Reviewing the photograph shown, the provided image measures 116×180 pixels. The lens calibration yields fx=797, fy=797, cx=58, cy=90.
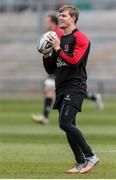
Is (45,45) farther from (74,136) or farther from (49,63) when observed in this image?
(74,136)

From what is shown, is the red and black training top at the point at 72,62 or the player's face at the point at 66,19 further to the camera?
the player's face at the point at 66,19

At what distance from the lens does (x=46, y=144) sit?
13.5 metres

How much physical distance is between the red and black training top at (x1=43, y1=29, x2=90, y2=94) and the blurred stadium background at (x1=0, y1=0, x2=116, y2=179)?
3.61 ft

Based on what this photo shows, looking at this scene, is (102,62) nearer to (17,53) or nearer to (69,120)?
(17,53)

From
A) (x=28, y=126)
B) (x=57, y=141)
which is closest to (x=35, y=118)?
Answer: (x=28, y=126)

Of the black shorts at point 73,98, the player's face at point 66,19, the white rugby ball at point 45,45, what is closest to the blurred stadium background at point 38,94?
the black shorts at point 73,98

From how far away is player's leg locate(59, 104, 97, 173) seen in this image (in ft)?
32.2

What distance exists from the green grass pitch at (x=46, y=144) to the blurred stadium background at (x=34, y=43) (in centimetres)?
689

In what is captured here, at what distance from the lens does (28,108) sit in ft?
74.7

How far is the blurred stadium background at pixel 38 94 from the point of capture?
1100 cm

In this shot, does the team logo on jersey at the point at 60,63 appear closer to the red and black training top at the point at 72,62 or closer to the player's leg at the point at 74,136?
the red and black training top at the point at 72,62

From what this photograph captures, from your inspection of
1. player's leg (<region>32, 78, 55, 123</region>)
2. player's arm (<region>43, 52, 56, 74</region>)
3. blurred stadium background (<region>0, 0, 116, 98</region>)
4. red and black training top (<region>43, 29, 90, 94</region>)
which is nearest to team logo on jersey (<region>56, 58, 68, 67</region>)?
red and black training top (<region>43, 29, 90, 94</region>)

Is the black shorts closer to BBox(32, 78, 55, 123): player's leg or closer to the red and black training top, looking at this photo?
the red and black training top

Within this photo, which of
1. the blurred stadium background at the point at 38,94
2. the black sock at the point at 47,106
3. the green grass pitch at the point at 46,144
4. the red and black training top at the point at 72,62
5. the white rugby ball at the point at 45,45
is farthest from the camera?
the black sock at the point at 47,106
